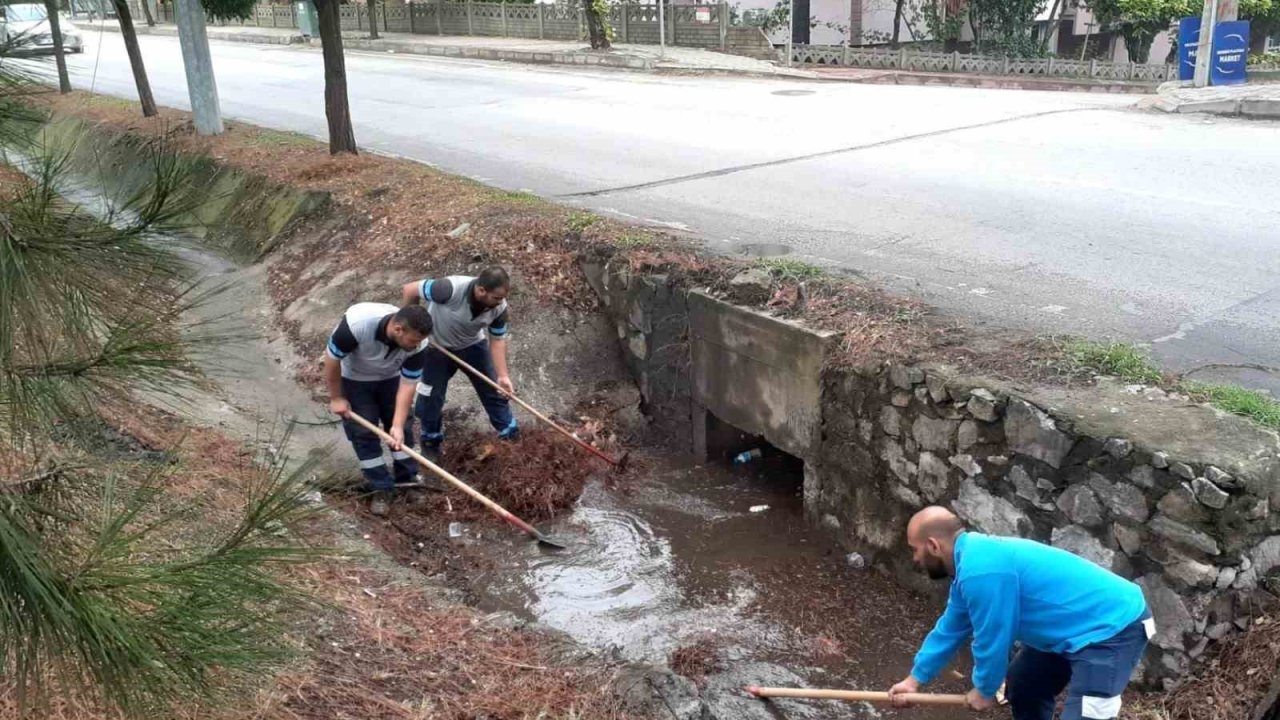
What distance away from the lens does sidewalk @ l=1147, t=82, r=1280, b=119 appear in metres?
12.3

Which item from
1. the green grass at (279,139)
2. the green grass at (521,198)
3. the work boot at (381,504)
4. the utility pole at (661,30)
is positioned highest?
the utility pole at (661,30)

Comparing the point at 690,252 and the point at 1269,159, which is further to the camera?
the point at 1269,159

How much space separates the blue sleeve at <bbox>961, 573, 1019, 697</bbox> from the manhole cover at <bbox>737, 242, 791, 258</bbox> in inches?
166

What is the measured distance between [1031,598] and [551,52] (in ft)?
76.6

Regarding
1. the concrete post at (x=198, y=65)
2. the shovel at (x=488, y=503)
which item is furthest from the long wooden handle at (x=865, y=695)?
the concrete post at (x=198, y=65)

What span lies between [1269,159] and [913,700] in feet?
28.8

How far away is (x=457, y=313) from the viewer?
6.75m

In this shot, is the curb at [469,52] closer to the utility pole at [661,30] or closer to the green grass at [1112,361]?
the utility pole at [661,30]

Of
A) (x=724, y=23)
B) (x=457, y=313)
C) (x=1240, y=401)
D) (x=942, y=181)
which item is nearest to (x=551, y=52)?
(x=724, y=23)

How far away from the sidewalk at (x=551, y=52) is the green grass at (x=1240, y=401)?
55.4 feet

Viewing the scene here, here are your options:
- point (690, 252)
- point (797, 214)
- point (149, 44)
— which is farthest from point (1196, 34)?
point (149, 44)

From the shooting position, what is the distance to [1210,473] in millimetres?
3996

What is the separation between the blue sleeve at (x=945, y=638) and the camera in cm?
362

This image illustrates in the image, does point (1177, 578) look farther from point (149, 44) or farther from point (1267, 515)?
point (149, 44)
